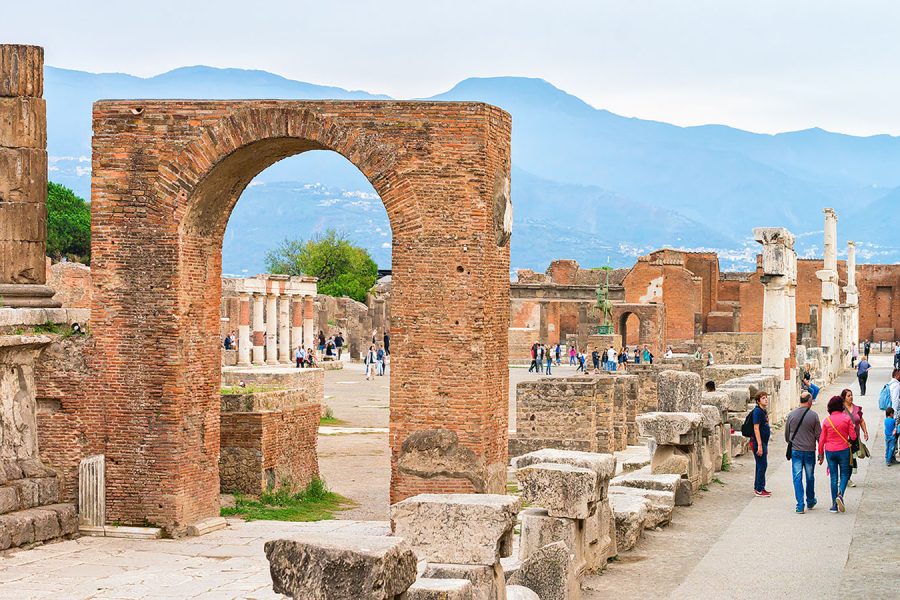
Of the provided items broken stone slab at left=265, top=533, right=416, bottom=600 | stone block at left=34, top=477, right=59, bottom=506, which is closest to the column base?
stone block at left=34, top=477, right=59, bottom=506

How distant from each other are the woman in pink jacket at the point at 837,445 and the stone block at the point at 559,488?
202 inches

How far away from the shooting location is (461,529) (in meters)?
8.12

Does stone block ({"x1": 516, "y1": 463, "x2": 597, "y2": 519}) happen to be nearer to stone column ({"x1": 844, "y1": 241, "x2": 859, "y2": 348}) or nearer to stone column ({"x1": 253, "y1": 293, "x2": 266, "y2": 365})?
stone column ({"x1": 253, "y1": 293, "x2": 266, "y2": 365})

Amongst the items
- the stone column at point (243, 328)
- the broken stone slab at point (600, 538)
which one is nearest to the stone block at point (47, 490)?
the broken stone slab at point (600, 538)

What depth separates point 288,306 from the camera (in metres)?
51.0

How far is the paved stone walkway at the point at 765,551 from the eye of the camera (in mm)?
10398

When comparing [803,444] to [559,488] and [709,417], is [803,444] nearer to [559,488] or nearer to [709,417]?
[709,417]

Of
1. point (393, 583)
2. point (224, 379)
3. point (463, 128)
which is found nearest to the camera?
point (393, 583)

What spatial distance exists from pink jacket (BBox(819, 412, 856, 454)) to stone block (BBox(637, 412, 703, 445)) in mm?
1628

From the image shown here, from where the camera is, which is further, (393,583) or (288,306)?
(288,306)

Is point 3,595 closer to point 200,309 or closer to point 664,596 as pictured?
point 200,309

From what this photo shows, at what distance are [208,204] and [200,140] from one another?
867 mm

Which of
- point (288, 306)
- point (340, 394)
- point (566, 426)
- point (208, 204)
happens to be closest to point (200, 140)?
point (208, 204)

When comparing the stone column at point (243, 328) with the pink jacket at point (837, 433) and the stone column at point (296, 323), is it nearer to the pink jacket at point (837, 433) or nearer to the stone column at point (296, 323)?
the stone column at point (296, 323)
